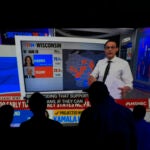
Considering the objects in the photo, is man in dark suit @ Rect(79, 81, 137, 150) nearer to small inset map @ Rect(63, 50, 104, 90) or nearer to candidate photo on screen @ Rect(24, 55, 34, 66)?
small inset map @ Rect(63, 50, 104, 90)

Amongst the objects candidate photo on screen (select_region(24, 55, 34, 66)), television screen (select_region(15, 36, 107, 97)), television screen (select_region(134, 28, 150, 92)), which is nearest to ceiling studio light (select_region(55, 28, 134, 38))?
television screen (select_region(15, 36, 107, 97))

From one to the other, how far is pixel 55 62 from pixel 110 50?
2.46 ft

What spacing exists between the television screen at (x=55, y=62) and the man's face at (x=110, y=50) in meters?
0.07

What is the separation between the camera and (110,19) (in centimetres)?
383

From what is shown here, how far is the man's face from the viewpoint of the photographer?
3570 millimetres

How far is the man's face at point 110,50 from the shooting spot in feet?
11.7

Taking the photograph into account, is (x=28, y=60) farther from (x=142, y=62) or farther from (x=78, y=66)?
(x=142, y=62)

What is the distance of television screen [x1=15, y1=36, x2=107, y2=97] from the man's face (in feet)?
0.22

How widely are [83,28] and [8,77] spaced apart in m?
1.19

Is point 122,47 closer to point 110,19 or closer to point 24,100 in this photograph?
point 110,19

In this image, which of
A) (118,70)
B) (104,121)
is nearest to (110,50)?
(118,70)

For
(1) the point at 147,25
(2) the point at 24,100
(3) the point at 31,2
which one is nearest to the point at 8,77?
(2) the point at 24,100

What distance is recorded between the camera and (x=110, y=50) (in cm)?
359

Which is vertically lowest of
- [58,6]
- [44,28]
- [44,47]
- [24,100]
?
[24,100]
